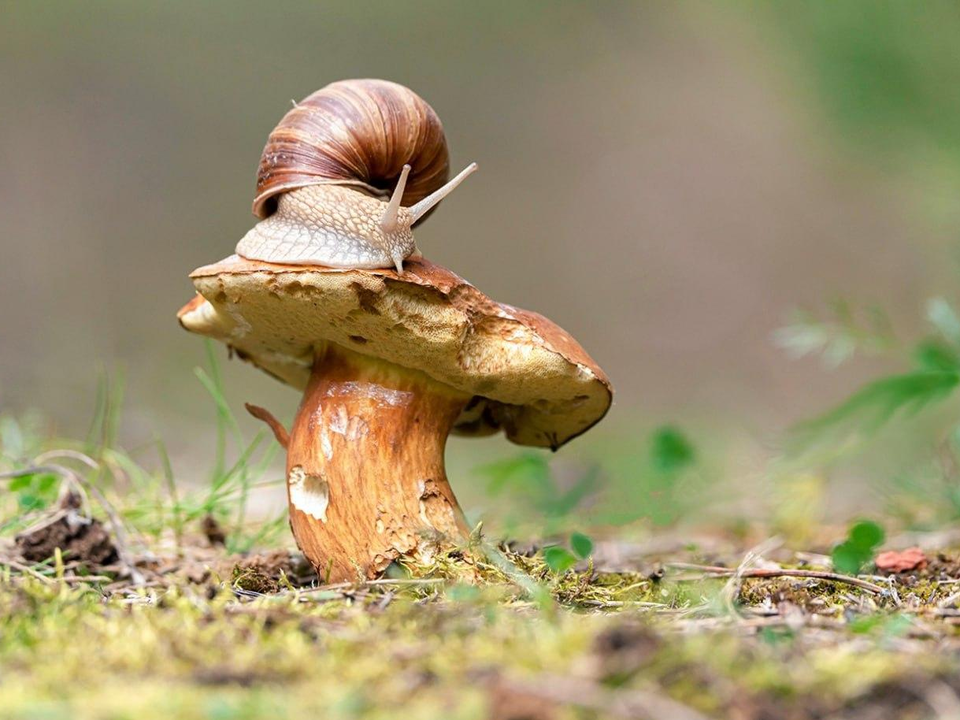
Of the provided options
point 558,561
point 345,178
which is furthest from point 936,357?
point 345,178

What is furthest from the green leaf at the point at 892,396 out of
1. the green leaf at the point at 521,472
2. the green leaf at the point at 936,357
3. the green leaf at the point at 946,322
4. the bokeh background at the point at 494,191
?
the bokeh background at the point at 494,191

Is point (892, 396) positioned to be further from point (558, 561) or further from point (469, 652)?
point (469, 652)

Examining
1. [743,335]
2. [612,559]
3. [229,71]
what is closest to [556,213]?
[743,335]

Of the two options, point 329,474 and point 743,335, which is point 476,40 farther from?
point 329,474

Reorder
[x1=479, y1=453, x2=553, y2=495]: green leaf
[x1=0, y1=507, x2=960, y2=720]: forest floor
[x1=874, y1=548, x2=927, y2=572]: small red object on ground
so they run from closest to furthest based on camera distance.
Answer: [x1=0, y1=507, x2=960, y2=720]: forest floor → [x1=874, y1=548, x2=927, y2=572]: small red object on ground → [x1=479, y1=453, x2=553, y2=495]: green leaf

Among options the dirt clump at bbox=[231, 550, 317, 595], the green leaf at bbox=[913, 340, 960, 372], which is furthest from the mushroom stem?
the green leaf at bbox=[913, 340, 960, 372]

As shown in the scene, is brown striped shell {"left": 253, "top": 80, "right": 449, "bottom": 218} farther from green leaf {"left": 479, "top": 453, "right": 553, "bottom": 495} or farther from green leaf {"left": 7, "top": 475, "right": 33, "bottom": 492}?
green leaf {"left": 479, "top": 453, "right": 553, "bottom": 495}

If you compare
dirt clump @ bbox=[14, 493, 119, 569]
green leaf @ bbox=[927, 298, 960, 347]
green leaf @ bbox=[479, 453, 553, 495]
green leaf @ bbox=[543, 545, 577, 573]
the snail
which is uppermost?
the snail
